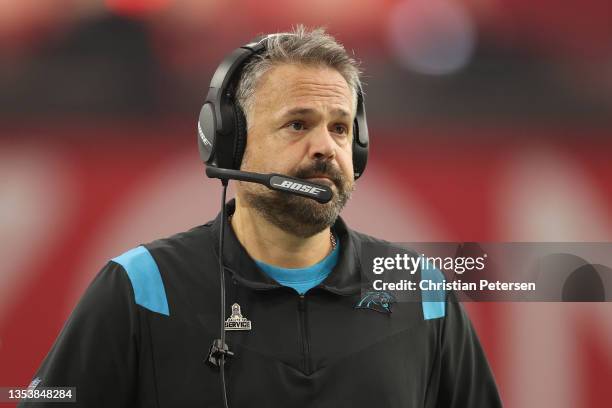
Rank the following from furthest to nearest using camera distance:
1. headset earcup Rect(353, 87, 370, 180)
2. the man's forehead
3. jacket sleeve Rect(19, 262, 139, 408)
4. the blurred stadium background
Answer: the blurred stadium background → headset earcup Rect(353, 87, 370, 180) → the man's forehead → jacket sleeve Rect(19, 262, 139, 408)

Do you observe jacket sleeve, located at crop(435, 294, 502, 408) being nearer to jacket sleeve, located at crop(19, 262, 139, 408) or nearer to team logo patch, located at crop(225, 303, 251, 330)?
team logo patch, located at crop(225, 303, 251, 330)

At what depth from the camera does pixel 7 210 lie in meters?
1.99

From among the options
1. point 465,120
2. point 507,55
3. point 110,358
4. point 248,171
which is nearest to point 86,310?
point 110,358

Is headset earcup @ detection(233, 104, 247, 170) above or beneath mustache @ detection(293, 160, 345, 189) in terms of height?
above

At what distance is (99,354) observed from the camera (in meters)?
1.26

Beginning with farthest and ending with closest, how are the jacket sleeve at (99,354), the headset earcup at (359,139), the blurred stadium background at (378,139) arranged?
the blurred stadium background at (378,139)
the headset earcup at (359,139)
the jacket sleeve at (99,354)

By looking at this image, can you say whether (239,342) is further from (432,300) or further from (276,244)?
(432,300)

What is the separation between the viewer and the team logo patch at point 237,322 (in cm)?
131

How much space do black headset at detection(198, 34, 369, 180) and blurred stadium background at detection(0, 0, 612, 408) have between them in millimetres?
626

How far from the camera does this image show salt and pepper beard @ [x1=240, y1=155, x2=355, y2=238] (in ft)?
4.32

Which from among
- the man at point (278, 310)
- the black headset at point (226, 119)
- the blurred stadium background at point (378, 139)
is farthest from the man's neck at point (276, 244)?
the blurred stadium background at point (378, 139)

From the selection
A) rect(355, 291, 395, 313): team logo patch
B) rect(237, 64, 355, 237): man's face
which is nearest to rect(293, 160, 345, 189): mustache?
rect(237, 64, 355, 237): man's face

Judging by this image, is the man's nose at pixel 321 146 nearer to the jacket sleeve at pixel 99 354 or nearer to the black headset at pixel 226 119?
the black headset at pixel 226 119

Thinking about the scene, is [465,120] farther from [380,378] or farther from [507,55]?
[380,378]
